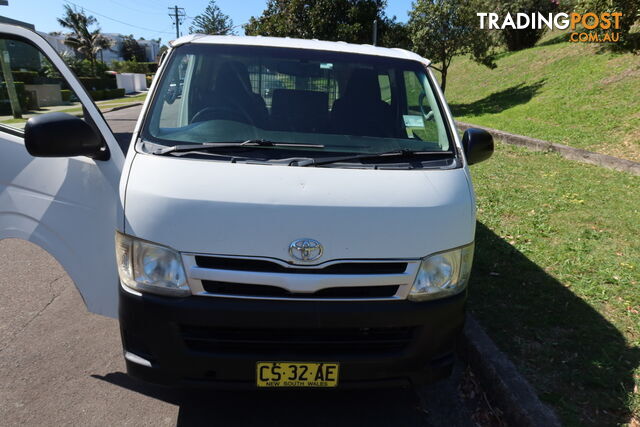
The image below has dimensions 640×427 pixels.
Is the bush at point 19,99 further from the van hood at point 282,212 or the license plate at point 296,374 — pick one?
the license plate at point 296,374

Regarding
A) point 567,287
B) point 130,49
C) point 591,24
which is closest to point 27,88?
point 567,287

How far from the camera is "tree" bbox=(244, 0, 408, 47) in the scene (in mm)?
20219

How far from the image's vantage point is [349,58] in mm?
3383

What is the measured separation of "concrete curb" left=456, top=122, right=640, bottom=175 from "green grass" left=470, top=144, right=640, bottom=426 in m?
0.53

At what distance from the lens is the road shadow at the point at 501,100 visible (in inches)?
623

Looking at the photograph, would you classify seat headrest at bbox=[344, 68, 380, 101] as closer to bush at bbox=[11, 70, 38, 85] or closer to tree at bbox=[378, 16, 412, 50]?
bush at bbox=[11, 70, 38, 85]

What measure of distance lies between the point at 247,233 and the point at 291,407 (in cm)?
126

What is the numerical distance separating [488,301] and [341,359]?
203 cm

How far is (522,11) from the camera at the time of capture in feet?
77.8

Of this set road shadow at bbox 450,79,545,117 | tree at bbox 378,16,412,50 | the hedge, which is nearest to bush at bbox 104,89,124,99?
the hedge

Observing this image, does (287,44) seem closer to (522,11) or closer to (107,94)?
(522,11)

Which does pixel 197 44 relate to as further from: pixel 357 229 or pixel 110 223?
pixel 357 229

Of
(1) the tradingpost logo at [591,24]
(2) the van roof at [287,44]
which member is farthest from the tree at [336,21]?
(2) the van roof at [287,44]

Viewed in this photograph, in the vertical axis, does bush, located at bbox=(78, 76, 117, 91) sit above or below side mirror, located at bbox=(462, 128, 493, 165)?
above
